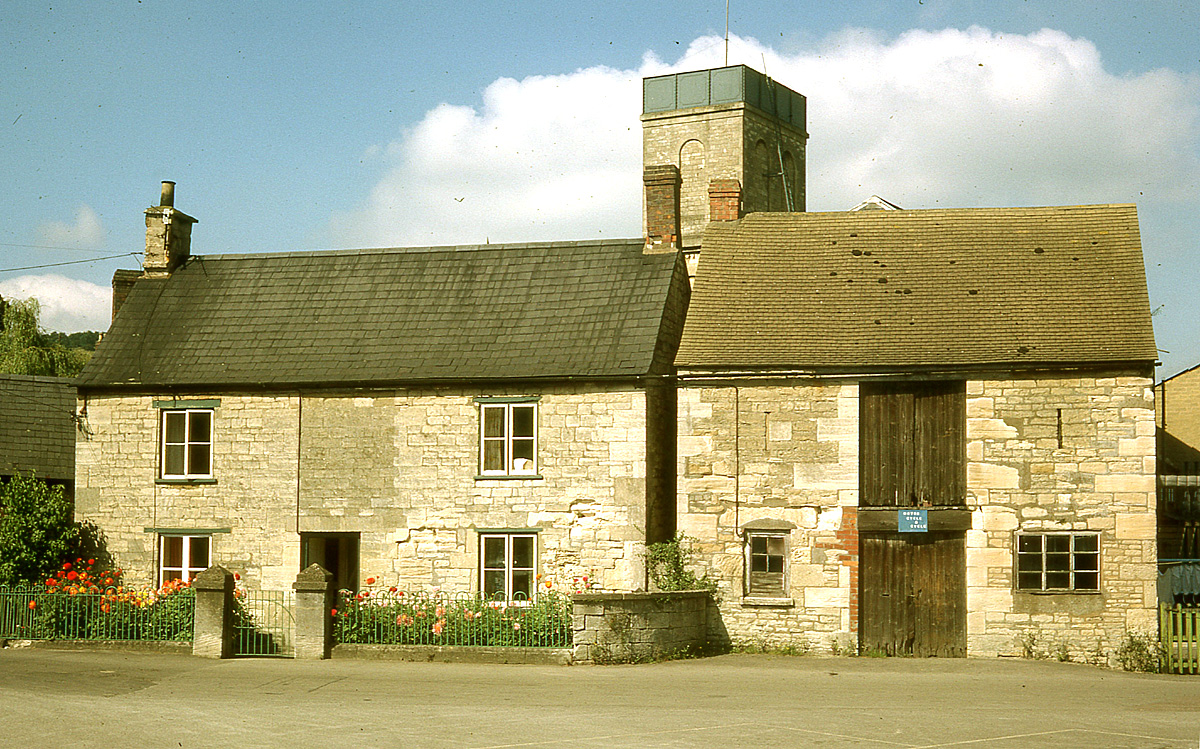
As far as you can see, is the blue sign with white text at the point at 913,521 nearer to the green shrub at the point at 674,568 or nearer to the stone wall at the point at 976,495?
the stone wall at the point at 976,495

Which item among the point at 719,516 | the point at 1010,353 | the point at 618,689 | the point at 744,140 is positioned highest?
the point at 744,140

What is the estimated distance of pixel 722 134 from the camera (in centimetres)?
5075

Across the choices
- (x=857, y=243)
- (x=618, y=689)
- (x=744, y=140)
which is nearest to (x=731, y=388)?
(x=857, y=243)

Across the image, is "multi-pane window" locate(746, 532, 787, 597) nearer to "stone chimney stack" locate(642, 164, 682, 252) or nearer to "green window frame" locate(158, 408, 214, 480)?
"stone chimney stack" locate(642, 164, 682, 252)

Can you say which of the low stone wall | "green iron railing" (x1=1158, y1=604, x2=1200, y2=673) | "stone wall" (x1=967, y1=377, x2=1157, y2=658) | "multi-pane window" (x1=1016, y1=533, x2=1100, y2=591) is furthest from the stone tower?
"green iron railing" (x1=1158, y1=604, x2=1200, y2=673)

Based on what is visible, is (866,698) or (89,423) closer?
(866,698)

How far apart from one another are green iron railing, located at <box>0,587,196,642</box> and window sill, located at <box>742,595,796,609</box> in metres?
9.65

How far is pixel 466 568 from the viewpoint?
75.0 ft

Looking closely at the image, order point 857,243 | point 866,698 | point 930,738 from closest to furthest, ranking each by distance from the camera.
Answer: point 930,738
point 866,698
point 857,243

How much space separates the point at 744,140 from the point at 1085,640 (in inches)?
1298

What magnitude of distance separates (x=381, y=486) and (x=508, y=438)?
267 centimetres

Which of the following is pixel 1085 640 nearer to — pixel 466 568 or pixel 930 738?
pixel 930 738

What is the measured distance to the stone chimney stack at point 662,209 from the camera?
25.1 m

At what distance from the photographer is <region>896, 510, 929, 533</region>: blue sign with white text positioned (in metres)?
21.2
